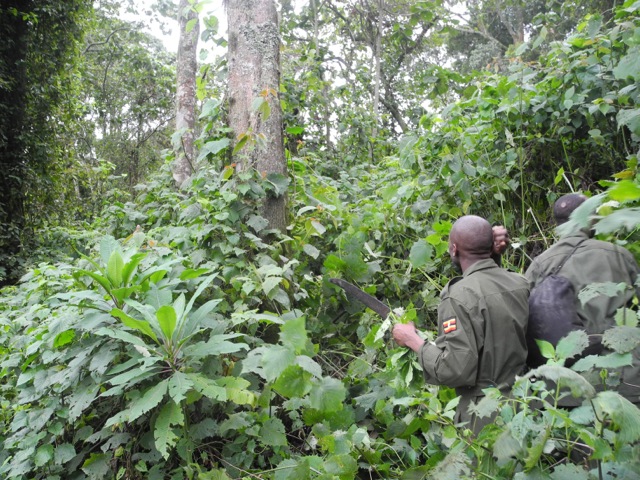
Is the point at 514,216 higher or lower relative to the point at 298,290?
higher

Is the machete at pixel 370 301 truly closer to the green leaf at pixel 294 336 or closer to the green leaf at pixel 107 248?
the green leaf at pixel 294 336

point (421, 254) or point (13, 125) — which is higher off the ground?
point (13, 125)

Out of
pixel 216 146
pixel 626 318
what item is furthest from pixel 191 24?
pixel 626 318

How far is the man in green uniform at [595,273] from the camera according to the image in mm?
2000

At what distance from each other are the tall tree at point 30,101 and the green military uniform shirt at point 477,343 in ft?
23.9

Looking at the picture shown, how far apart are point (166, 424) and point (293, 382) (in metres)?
0.54

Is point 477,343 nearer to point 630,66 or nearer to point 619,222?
point 619,222

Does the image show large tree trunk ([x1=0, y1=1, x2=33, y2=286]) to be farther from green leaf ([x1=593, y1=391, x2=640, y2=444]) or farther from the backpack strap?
green leaf ([x1=593, y1=391, x2=640, y2=444])

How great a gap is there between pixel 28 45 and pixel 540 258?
9028 mm

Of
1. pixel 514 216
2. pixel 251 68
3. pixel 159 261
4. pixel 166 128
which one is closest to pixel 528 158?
pixel 514 216

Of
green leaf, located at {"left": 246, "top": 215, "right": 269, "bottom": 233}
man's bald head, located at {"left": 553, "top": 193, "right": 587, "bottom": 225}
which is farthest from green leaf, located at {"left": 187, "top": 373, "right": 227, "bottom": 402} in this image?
man's bald head, located at {"left": 553, "top": 193, "right": 587, "bottom": 225}

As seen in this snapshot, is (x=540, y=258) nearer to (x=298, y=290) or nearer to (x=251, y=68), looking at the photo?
(x=298, y=290)

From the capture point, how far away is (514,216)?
378 cm

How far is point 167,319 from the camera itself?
201cm
